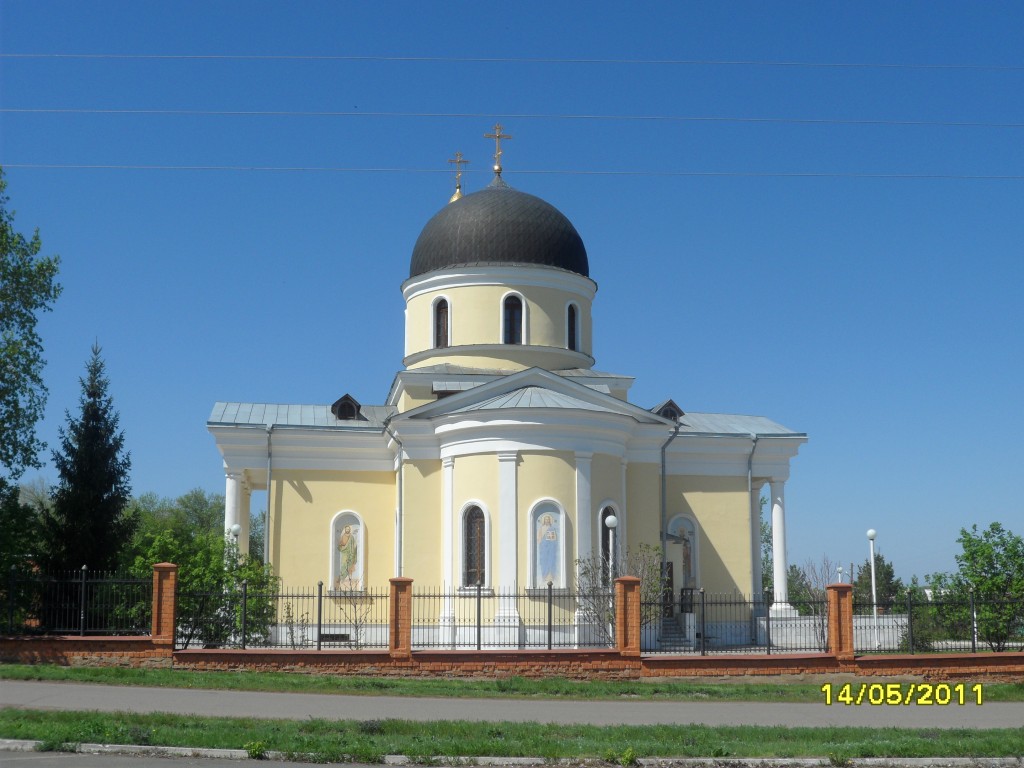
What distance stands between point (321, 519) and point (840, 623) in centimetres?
1408

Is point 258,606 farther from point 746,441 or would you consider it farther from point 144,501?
point 144,501

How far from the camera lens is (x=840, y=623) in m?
20.6

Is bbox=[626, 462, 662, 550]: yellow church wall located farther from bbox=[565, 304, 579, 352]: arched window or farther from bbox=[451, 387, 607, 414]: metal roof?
bbox=[565, 304, 579, 352]: arched window

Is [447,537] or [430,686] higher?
[447,537]

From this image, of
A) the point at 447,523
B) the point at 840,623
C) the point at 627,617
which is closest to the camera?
the point at 627,617

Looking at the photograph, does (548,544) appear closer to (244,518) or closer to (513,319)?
(513,319)

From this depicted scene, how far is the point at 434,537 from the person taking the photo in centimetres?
2759

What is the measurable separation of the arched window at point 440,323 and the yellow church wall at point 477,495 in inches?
216

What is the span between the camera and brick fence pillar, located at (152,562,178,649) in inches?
779

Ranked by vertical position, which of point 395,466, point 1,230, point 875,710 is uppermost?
point 1,230

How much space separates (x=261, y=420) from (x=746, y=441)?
13.1 m

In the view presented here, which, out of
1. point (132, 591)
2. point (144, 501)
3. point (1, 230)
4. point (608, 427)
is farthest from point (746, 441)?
point (144, 501)

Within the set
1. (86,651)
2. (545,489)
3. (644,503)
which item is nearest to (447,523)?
(545,489)

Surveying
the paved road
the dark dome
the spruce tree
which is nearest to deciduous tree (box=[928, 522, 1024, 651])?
the paved road
